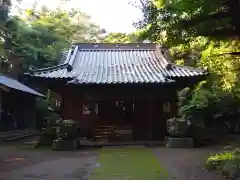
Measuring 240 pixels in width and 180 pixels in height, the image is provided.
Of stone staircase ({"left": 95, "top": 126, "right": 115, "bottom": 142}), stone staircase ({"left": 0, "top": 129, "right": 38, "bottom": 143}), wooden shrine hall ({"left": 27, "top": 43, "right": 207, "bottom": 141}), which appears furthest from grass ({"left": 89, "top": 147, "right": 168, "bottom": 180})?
stone staircase ({"left": 0, "top": 129, "right": 38, "bottom": 143})

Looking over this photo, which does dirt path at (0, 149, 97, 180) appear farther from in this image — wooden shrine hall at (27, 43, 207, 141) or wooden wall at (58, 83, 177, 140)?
wooden wall at (58, 83, 177, 140)

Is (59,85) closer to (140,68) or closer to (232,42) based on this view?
(140,68)

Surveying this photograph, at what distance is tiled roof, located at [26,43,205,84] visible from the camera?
59.2 ft

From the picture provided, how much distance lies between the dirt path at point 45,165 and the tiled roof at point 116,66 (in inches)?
185

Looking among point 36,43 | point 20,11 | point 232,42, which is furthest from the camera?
point 20,11

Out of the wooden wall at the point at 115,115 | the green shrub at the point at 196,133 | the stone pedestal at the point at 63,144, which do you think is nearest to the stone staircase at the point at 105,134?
the wooden wall at the point at 115,115

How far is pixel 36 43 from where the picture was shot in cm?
3034

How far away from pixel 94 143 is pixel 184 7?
1136 centimetres

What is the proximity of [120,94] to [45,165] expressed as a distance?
7982 mm

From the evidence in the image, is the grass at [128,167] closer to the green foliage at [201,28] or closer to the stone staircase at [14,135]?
the green foliage at [201,28]

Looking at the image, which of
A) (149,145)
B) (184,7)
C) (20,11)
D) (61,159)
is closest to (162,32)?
(184,7)

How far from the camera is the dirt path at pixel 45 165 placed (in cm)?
922

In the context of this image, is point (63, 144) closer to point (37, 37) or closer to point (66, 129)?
point (66, 129)

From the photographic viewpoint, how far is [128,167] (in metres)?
10.3
